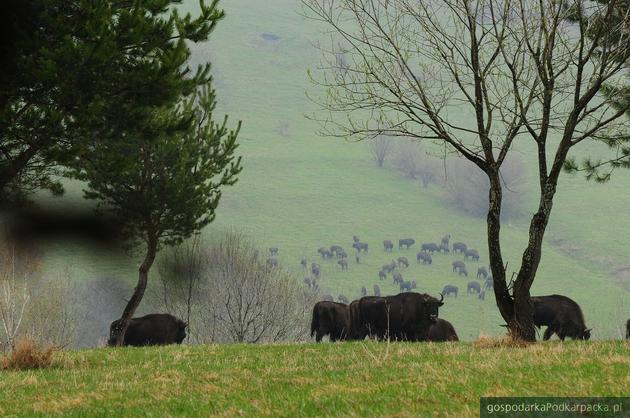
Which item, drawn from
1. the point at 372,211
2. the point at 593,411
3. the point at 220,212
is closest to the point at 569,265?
the point at 372,211

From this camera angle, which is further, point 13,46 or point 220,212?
point 220,212

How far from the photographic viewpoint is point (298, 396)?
380 inches

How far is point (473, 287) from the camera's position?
495ft

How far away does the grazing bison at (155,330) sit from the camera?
3684cm

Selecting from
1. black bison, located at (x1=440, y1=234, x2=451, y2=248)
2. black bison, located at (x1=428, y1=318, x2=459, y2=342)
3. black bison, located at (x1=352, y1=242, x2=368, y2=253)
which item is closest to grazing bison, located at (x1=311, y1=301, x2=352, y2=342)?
black bison, located at (x1=428, y1=318, x2=459, y2=342)

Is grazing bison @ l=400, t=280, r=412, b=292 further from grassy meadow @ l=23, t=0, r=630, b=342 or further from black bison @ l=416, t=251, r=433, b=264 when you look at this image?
black bison @ l=416, t=251, r=433, b=264

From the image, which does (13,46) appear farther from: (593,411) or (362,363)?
(593,411)

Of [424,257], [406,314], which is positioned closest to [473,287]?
[424,257]

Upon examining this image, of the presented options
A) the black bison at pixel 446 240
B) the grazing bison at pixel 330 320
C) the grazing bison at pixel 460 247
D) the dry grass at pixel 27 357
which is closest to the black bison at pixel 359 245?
the black bison at pixel 446 240

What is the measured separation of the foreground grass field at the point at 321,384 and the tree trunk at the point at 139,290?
661 inches

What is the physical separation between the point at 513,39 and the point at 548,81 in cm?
119

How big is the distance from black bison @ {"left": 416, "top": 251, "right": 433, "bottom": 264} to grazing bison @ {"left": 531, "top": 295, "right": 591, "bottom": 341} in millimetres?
128918

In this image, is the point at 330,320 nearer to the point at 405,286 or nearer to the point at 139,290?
the point at 139,290

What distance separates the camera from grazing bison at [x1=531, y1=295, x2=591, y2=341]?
111 ft
